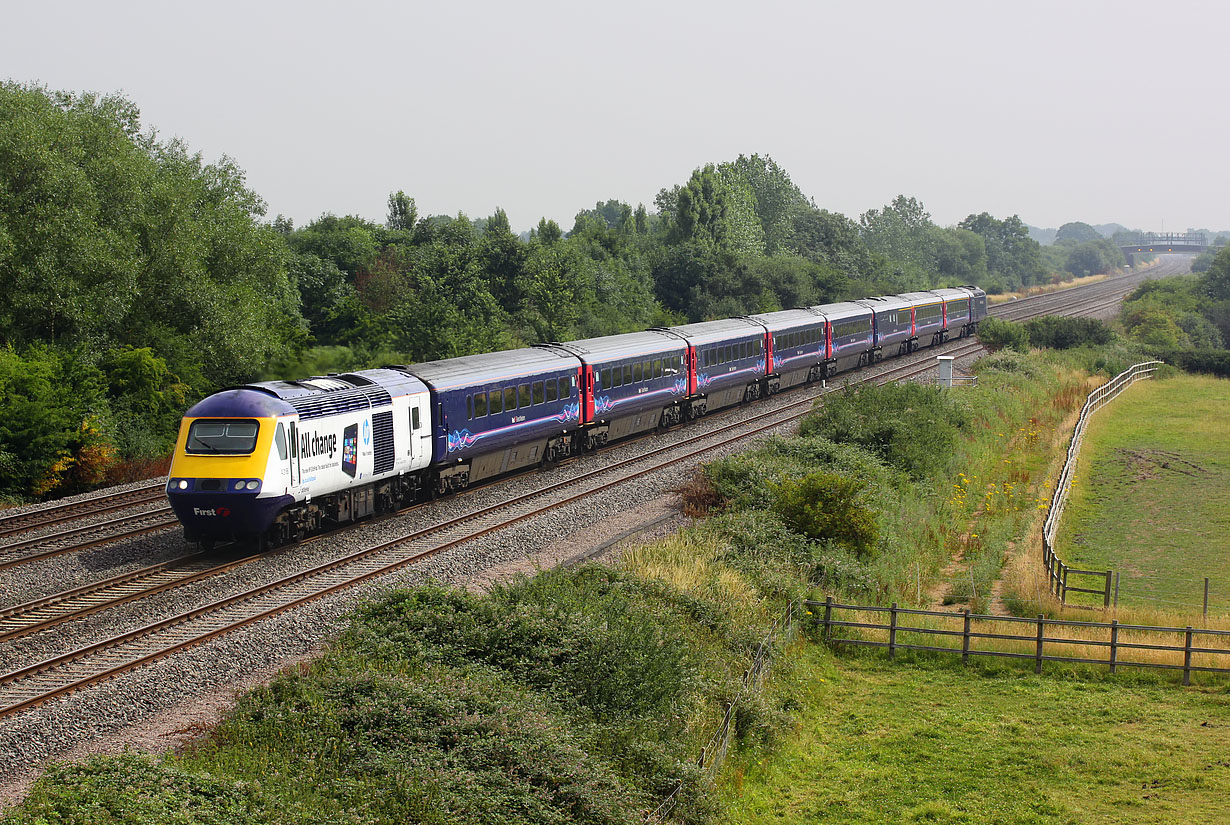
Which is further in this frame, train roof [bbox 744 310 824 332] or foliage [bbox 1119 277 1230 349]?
foliage [bbox 1119 277 1230 349]

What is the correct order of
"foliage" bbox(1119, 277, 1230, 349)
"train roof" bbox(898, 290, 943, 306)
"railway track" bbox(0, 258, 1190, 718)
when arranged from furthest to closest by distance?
"foliage" bbox(1119, 277, 1230, 349)
"train roof" bbox(898, 290, 943, 306)
"railway track" bbox(0, 258, 1190, 718)

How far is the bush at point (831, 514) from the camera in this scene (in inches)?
936

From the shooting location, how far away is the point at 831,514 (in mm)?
23922

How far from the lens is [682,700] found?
14.2m

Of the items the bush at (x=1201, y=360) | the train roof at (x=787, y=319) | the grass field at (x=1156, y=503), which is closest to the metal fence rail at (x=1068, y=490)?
the grass field at (x=1156, y=503)

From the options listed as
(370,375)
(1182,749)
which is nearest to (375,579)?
(370,375)

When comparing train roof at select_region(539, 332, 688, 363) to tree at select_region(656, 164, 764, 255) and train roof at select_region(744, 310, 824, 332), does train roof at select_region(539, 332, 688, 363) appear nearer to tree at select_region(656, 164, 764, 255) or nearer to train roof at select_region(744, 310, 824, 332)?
train roof at select_region(744, 310, 824, 332)

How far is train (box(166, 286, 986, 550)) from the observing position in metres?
20.4

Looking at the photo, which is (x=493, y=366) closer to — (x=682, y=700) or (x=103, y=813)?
(x=682, y=700)

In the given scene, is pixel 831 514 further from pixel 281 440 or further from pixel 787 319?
pixel 787 319

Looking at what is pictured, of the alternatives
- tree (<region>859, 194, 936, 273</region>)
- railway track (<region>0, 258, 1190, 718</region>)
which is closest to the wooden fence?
railway track (<region>0, 258, 1190, 718</region>)

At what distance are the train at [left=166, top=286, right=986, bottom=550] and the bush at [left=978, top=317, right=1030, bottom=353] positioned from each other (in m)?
23.8

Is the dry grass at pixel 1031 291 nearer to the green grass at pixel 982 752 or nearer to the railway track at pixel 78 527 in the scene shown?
the railway track at pixel 78 527

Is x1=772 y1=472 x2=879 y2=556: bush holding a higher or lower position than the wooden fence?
higher
